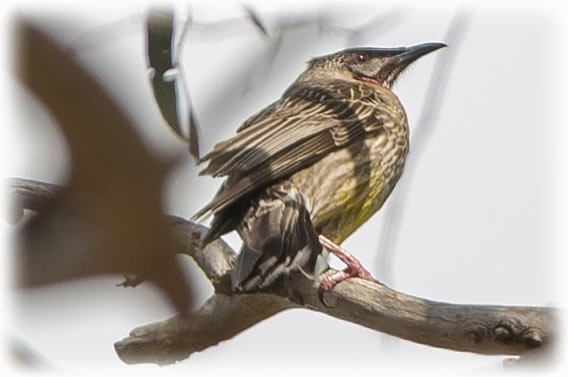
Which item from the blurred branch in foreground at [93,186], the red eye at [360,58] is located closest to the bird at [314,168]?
the red eye at [360,58]

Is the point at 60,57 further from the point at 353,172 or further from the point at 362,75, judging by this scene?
the point at 362,75

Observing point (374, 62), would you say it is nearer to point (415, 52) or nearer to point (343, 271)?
point (415, 52)

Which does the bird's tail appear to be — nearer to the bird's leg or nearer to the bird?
the bird

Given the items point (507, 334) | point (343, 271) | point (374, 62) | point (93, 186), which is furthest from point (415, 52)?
point (93, 186)

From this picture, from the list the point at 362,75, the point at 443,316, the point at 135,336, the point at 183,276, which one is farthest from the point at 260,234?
the point at 183,276

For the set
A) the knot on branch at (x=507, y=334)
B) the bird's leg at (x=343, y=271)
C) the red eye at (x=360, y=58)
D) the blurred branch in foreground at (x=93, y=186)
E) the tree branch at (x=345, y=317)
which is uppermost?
the red eye at (x=360, y=58)

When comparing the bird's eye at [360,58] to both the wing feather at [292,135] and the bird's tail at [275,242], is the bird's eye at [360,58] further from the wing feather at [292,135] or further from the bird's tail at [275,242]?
the bird's tail at [275,242]
